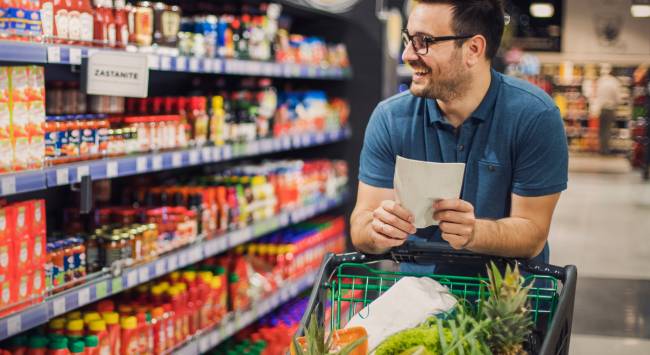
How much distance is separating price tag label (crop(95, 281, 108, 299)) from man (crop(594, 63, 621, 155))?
16.2m

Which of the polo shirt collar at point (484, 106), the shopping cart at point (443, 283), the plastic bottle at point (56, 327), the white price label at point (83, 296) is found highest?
the polo shirt collar at point (484, 106)

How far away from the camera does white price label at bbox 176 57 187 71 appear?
13.2 feet

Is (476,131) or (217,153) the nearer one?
(476,131)

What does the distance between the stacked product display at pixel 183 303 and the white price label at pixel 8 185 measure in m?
0.64

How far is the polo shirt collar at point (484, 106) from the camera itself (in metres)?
2.44

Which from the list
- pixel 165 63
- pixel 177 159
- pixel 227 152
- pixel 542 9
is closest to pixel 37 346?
pixel 177 159

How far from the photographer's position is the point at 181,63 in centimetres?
406

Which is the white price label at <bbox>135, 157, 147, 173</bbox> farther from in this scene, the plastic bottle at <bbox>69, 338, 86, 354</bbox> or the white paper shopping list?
the white paper shopping list

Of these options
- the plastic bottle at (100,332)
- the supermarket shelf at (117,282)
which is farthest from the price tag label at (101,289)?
the plastic bottle at (100,332)

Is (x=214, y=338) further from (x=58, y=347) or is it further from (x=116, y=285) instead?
(x=58, y=347)

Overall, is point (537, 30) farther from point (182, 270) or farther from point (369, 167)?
point (369, 167)

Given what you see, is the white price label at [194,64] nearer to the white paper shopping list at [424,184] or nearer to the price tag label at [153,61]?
the price tag label at [153,61]

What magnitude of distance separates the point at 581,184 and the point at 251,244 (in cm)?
938

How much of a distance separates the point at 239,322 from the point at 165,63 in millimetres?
1541
